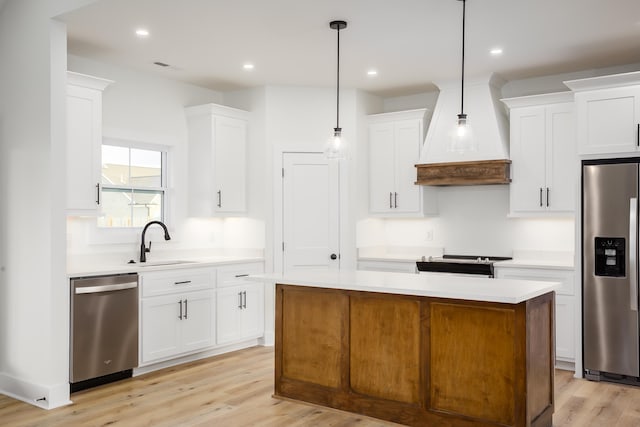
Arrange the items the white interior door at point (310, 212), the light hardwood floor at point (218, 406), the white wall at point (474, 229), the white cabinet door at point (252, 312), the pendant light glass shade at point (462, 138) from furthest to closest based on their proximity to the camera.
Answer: the white interior door at point (310, 212) → the white cabinet door at point (252, 312) → the white wall at point (474, 229) → the light hardwood floor at point (218, 406) → the pendant light glass shade at point (462, 138)

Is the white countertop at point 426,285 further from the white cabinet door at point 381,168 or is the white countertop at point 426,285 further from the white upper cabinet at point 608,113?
the white cabinet door at point 381,168

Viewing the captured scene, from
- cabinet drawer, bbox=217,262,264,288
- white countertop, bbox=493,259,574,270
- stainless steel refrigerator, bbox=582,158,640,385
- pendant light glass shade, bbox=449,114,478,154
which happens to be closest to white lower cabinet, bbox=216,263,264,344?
cabinet drawer, bbox=217,262,264,288

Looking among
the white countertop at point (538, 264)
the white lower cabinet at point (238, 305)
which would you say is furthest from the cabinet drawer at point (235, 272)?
the white countertop at point (538, 264)

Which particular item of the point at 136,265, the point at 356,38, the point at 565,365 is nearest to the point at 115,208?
the point at 136,265

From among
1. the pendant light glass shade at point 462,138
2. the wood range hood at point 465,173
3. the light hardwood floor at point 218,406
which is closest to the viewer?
the pendant light glass shade at point 462,138

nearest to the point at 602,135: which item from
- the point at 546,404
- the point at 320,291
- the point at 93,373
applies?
the point at 546,404

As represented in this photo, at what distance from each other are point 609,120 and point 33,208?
4.51 m

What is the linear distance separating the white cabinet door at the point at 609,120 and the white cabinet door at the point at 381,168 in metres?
1.98

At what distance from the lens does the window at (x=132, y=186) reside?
534 centimetres

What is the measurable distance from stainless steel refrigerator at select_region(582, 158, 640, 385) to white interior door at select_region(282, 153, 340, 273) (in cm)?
244

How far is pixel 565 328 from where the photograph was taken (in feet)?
16.7

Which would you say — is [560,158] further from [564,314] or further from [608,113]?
[564,314]

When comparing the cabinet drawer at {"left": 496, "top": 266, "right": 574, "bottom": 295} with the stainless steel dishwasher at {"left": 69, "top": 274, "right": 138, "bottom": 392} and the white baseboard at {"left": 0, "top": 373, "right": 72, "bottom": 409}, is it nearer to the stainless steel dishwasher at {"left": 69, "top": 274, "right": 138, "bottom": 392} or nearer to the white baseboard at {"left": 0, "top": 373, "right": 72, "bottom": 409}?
the stainless steel dishwasher at {"left": 69, "top": 274, "right": 138, "bottom": 392}

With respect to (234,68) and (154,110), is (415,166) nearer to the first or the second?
(234,68)
